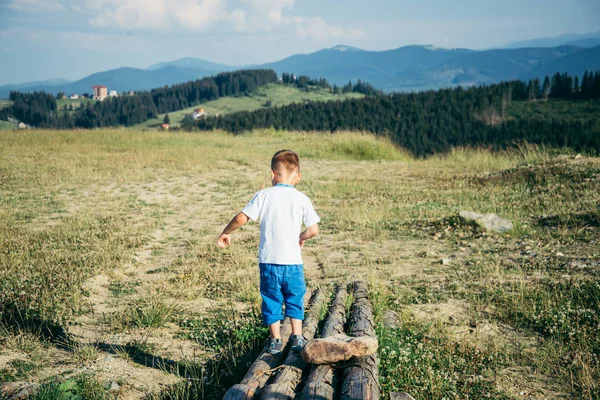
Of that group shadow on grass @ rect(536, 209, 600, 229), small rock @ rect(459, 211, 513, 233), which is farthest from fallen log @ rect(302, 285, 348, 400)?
shadow on grass @ rect(536, 209, 600, 229)

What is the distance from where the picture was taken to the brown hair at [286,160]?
12.8 feet

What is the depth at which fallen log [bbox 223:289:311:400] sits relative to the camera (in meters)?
3.04

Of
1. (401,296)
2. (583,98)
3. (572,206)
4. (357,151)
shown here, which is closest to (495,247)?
(401,296)

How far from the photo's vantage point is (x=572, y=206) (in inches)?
381

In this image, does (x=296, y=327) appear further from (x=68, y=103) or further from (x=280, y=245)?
(x=68, y=103)

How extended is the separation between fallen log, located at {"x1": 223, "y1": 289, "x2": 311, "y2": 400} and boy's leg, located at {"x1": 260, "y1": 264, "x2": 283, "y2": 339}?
217 millimetres

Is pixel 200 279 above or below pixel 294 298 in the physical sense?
below

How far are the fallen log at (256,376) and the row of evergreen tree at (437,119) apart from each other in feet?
155

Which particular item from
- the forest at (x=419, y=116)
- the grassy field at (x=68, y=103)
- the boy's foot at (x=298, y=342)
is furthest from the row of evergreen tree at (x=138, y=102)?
the boy's foot at (x=298, y=342)

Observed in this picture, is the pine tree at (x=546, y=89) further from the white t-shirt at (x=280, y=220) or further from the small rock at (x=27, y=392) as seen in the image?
the small rock at (x=27, y=392)

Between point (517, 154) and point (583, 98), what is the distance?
8556 cm

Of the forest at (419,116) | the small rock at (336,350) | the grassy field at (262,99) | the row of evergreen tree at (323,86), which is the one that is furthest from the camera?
the row of evergreen tree at (323,86)

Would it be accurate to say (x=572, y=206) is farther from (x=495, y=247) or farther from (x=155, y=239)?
(x=155, y=239)

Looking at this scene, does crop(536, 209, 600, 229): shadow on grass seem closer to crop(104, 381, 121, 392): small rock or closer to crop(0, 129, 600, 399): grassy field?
crop(0, 129, 600, 399): grassy field
